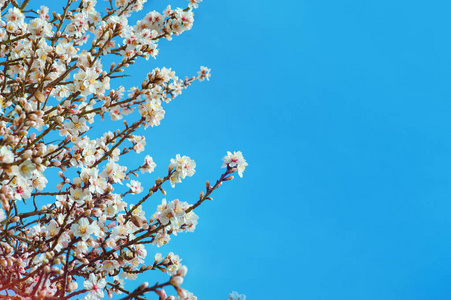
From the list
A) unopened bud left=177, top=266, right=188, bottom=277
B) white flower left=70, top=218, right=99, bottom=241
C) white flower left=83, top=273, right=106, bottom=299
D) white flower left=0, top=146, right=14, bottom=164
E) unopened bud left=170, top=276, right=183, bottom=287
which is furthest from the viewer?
white flower left=83, top=273, right=106, bottom=299

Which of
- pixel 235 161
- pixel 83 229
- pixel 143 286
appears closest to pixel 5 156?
pixel 83 229

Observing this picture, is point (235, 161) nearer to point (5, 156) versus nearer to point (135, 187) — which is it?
point (135, 187)

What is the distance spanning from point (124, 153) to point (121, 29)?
143 cm

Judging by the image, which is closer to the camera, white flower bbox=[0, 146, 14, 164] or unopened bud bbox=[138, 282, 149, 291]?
unopened bud bbox=[138, 282, 149, 291]

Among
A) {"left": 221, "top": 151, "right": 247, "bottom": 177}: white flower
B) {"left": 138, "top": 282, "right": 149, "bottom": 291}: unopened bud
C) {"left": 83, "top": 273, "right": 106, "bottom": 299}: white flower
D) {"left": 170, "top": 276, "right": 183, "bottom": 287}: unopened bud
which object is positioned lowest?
{"left": 138, "top": 282, "right": 149, "bottom": 291}: unopened bud

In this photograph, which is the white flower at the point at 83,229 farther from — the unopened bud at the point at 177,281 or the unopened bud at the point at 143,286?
the unopened bud at the point at 177,281

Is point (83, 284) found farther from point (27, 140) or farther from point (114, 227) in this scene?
point (27, 140)

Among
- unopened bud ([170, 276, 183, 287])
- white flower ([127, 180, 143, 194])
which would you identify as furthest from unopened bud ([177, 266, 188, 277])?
white flower ([127, 180, 143, 194])

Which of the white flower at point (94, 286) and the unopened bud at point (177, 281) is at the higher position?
the white flower at point (94, 286)

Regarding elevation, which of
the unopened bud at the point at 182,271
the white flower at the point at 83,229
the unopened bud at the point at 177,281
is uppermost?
the white flower at the point at 83,229

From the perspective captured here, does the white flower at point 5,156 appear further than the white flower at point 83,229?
No

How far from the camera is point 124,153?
4516mm

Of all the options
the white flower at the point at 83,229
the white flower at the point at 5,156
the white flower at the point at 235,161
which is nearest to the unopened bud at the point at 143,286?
the white flower at the point at 83,229

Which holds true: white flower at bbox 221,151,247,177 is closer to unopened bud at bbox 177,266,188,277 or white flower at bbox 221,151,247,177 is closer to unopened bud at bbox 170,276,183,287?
unopened bud at bbox 177,266,188,277
